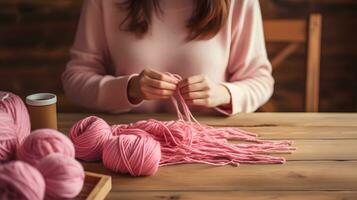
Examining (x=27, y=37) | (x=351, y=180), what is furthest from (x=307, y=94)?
(x=27, y=37)

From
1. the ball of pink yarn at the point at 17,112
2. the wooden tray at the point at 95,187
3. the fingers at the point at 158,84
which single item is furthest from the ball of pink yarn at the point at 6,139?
the fingers at the point at 158,84

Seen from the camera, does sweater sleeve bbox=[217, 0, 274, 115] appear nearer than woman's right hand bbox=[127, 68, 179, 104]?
No

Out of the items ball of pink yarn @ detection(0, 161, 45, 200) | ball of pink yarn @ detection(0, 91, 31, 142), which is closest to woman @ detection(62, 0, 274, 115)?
ball of pink yarn @ detection(0, 91, 31, 142)

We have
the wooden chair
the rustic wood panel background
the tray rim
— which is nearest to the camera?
the tray rim

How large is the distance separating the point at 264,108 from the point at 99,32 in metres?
1.18

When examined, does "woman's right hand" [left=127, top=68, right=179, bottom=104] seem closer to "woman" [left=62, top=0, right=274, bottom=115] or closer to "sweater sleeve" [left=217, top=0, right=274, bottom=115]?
"woman" [left=62, top=0, right=274, bottom=115]

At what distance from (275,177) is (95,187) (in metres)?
0.35

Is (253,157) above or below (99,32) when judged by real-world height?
below

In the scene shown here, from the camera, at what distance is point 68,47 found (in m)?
2.56

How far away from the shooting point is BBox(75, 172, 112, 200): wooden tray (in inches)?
37.1

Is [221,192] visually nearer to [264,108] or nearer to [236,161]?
[236,161]

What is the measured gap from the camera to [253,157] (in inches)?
46.1

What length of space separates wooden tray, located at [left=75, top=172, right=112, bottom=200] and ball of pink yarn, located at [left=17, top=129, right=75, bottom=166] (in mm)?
81

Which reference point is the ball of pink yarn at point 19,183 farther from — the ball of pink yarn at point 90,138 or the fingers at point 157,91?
the fingers at point 157,91
